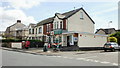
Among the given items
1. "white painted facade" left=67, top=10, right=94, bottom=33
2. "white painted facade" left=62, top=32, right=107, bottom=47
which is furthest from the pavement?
"white painted facade" left=67, top=10, right=94, bottom=33

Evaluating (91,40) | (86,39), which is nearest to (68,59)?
(86,39)

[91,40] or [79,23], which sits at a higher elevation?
[79,23]

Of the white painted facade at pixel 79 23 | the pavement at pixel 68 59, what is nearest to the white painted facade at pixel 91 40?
the white painted facade at pixel 79 23

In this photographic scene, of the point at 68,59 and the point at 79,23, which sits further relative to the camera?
the point at 79,23

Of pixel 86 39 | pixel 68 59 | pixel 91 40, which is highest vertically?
pixel 86 39

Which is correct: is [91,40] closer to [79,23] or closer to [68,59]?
[79,23]

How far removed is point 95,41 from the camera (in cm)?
3081

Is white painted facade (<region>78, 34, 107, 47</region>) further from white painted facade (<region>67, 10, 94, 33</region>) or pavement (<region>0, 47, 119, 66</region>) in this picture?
pavement (<region>0, 47, 119, 66</region>)

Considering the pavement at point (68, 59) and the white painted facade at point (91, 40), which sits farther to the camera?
the white painted facade at point (91, 40)

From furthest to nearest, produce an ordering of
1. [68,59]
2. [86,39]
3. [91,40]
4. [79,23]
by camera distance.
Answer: [79,23] → [91,40] → [86,39] → [68,59]

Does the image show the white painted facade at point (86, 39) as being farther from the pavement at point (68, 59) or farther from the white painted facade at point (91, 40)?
the pavement at point (68, 59)

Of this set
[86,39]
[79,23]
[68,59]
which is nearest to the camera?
[68,59]

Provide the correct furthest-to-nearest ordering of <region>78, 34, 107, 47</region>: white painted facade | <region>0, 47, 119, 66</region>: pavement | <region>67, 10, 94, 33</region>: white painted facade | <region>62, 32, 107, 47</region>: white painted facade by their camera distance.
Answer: <region>67, 10, 94, 33</region>: white painted facade
<region>78, 34, 107, 47</region>: white painted facade
<region>62, 32, 107, 47</region>: white painted facade
<region>0, 47, 119, 66</region>: pavement

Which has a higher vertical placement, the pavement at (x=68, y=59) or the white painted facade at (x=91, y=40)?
the white painted facade at (x=91, y=40)
